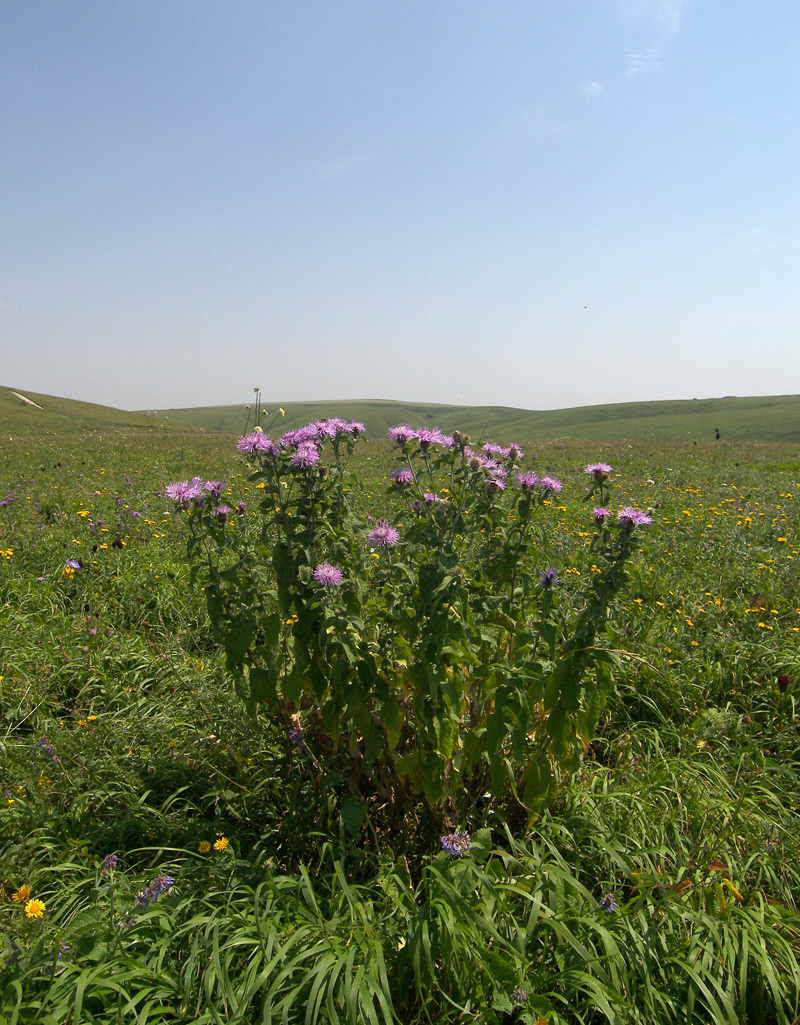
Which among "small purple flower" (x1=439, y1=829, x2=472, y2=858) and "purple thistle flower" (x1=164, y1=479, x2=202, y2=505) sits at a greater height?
"purple thistle flower" (x1=164, y1=479, x2=202, y2=505)

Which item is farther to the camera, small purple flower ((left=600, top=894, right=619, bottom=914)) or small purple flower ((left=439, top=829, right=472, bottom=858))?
small purple flower ((left=439, top=829, right=472, bottom=858))

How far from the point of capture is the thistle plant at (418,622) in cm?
219

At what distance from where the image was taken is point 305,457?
2242 mm

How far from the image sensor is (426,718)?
7.12 ft

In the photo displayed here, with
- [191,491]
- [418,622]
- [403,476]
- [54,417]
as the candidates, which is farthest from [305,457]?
[54,417]

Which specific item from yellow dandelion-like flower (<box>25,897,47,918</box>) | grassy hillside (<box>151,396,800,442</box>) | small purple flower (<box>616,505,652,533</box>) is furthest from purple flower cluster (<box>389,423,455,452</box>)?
grassy hillside (<box>151,396,800,442</box>)

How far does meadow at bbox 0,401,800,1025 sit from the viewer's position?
174 centimetres

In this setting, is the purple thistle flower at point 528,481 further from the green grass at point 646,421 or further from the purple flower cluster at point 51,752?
the green grass at point 646,421

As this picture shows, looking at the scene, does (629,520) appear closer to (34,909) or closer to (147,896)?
(147,896)

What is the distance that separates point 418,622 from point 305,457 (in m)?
0.78

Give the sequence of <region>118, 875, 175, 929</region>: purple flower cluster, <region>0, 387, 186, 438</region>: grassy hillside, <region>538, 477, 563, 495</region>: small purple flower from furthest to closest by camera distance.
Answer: <region>0, 387, 186, 438</region>: grassy hillside < <region>538, 477, 563, 495</region>: small purple flower < <region>118, 875, 175, 929</region>: purple flower cluster

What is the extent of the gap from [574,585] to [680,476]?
7.15 metres

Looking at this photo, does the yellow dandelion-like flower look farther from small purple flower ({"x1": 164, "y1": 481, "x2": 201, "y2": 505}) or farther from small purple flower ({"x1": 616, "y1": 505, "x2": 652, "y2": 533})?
small purple flower ({"x1": 616, "y1": 505, "x2": 652, "y2": 533})

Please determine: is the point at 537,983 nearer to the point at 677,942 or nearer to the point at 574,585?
the point at 677,942
